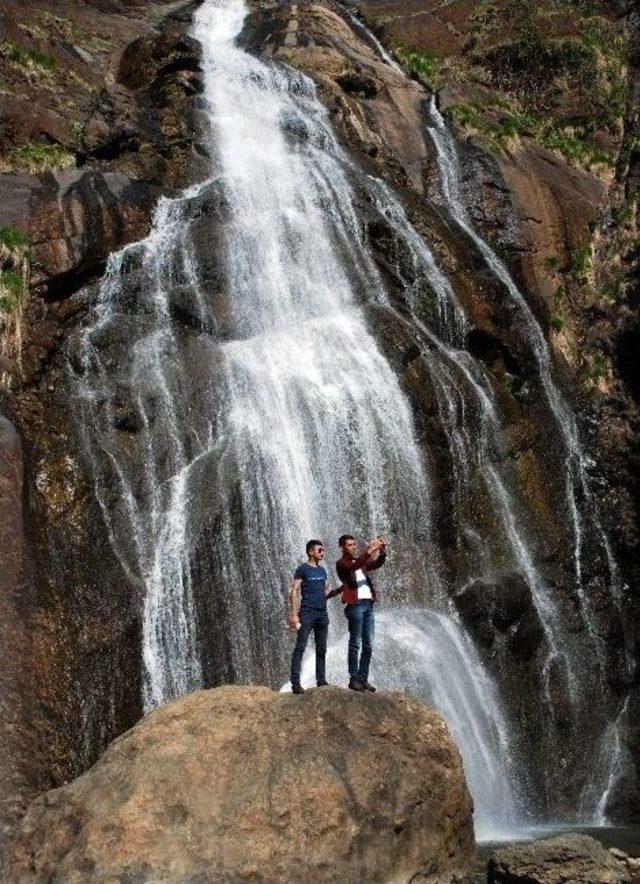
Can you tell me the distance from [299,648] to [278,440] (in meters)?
9.21

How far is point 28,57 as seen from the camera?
106ft

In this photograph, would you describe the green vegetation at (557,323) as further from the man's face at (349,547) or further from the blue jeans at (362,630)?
the blue jeans at (362,630)

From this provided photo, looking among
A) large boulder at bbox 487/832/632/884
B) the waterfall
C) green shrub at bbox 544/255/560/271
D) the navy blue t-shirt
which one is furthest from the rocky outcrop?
green shrub at bbox 544/255/560/271

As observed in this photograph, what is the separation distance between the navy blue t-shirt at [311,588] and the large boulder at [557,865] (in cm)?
356

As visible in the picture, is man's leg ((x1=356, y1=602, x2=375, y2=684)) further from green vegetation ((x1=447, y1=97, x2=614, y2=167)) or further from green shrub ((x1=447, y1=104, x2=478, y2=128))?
green shrub ((x1=447, y1=104, x2=478, y2=128))

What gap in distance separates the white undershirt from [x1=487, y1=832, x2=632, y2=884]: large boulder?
132 inches

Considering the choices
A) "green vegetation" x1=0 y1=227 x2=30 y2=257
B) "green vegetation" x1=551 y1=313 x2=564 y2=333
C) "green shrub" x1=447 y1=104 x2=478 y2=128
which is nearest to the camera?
"green vegetation" x1=0 y1=227 x2=30 y2=257

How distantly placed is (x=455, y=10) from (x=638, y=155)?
17.2 metres

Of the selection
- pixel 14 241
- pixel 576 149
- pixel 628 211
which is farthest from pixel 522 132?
pixel 14 241

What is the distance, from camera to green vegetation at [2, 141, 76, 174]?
2730 centimetres

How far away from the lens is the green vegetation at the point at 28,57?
3195 centimetres

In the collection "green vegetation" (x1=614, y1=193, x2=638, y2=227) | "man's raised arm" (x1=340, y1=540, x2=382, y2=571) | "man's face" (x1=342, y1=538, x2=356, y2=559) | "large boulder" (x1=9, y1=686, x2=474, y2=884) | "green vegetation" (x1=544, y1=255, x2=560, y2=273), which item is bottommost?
"large boulder" (x1=9, y1=686, x2=474, y2=884)

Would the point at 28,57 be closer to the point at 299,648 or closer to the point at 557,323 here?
the point at 557,323

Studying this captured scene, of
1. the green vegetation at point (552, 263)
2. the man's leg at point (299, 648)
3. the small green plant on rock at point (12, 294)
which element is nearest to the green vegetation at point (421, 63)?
the green vegetation at point (552, 263)
